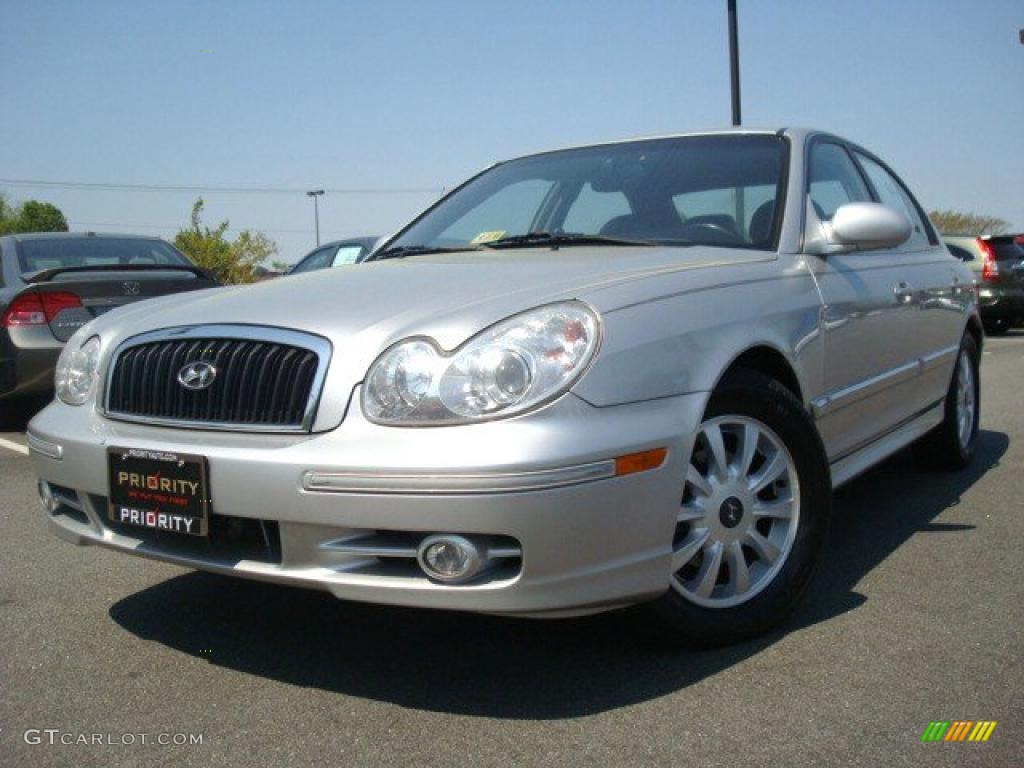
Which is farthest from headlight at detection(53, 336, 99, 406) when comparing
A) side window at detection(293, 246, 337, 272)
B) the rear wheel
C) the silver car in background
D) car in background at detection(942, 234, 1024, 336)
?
the rear wheel

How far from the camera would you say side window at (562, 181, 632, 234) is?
383 centimetres

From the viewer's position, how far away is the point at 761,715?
2.51 m

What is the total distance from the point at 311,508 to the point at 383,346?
1.35 ft

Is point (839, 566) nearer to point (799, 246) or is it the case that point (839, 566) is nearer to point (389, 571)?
point (799, 246)

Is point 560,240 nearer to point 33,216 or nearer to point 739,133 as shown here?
point 739,133

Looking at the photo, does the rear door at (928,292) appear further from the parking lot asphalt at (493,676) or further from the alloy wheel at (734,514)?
the alloy wheel at (734,514)

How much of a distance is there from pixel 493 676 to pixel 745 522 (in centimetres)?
79

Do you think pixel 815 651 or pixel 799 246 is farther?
pixel 799 246

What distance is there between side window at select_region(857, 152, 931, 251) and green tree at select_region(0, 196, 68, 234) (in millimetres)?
70541

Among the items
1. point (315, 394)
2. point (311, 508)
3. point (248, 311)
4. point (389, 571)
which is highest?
point (248, 311)

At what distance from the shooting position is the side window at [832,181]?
3.94 metres

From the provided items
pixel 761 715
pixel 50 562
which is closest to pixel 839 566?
pixel 761 715

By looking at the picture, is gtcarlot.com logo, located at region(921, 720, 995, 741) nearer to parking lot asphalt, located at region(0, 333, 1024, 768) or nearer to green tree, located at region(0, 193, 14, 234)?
parking lot asphalt, located at region(0, 333, 1024, 768)

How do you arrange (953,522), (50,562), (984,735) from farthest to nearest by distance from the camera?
(953,522), (50,562), (984,735)
